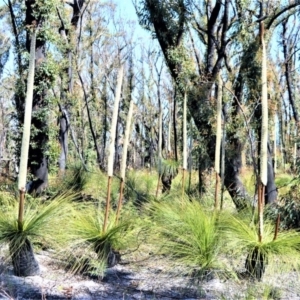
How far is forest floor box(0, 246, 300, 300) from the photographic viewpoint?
3.96m

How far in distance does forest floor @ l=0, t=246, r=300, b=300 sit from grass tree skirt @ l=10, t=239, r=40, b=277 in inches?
2.5

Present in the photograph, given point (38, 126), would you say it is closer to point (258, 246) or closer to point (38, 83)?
point (38, 83)

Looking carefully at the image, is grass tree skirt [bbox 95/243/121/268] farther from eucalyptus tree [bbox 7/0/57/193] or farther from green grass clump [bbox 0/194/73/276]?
eucalyptus tree [bbox 7/0/57/193]

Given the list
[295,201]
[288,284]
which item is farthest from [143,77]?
[288,284]

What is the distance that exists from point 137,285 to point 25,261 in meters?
1.17

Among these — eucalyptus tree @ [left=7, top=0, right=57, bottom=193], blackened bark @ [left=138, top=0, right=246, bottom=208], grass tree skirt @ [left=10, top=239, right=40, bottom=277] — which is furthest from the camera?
blackened bark @ [left=138, top=0, right=246, bottom=208]

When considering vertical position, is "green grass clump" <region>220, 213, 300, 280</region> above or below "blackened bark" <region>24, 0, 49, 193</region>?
below

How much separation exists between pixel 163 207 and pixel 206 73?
4.54 meters

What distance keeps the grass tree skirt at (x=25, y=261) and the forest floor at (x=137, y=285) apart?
2.5 inches

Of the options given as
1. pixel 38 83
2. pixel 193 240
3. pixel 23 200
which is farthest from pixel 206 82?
pixel 23 200

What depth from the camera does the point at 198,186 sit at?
8133 mm

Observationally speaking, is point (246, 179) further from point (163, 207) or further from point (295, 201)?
point (163, 207)

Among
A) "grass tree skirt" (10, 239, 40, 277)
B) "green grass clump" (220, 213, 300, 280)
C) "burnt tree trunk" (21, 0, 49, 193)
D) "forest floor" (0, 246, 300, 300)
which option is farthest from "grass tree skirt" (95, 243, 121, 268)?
"burnt tree trunk" (21, 0, 49, 193)

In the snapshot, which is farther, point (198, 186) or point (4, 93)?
point (4, 93)
